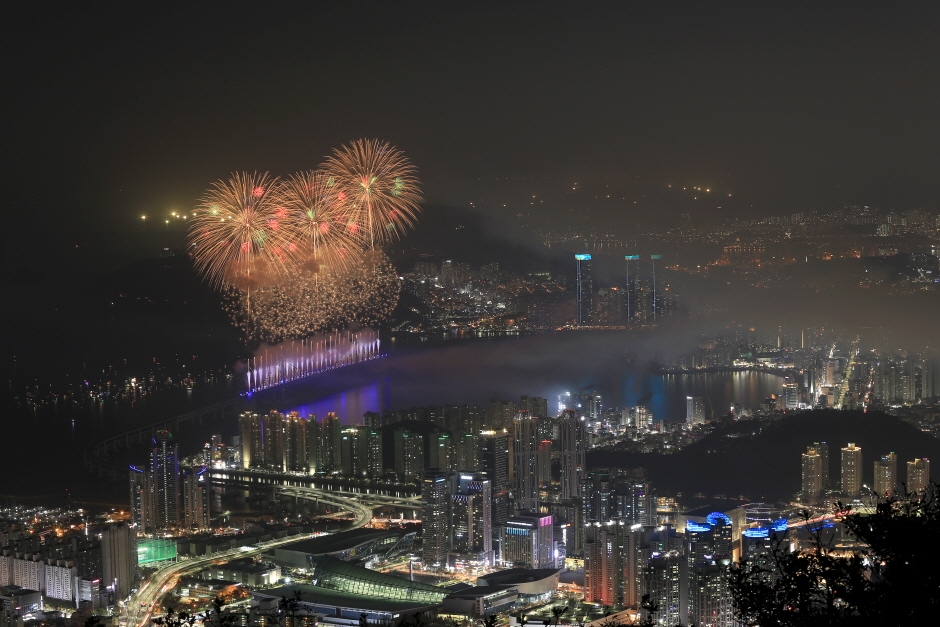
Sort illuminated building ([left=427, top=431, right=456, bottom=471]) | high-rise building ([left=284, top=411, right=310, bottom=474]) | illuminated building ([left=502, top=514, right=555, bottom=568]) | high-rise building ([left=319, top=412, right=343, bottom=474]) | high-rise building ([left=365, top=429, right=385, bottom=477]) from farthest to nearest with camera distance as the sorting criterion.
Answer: high-rise building ([left=284, top=411, right=310, bottom=474]) → high-rise building ([left=319, top=412, right=343, bottom=474]) → high-rise building ([left=365, top=429, right=385, bottom=477]) → illuminated building ([left=427, top=431, right=456, bottom=471]) → illuminated building ([left=502, top=514, right=555, bottom=568])

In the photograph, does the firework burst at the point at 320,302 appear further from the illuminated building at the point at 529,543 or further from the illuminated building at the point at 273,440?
the illuminated building at the point at 529,543

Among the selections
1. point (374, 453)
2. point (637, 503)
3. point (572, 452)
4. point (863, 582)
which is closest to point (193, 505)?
point (374, 453)

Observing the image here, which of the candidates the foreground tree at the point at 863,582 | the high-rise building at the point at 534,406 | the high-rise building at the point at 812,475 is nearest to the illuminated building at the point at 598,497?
the high-rise building at the point at 812,475

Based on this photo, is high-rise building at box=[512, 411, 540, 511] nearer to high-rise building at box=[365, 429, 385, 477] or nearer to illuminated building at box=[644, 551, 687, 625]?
high-rise building at box=[365, 429, 385, 477]

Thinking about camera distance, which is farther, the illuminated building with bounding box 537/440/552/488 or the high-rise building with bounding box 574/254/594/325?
the high-rise building with bounding box 574/254/594/325

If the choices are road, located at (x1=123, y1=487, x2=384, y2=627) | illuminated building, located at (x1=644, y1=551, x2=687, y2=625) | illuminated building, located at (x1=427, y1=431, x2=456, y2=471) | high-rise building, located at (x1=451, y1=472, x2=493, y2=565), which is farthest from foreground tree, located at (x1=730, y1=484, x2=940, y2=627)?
illuminated building, located at (x1=427, y1=431, x2=456, y2=471)

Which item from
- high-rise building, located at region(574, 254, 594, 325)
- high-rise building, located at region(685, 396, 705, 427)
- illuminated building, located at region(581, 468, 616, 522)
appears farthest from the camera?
high-rise building, located at region(574, 254, 594, 325)

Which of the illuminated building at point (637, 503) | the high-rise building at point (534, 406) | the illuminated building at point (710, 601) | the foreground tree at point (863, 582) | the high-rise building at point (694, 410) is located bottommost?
the illuminated building at point (710, 601)
